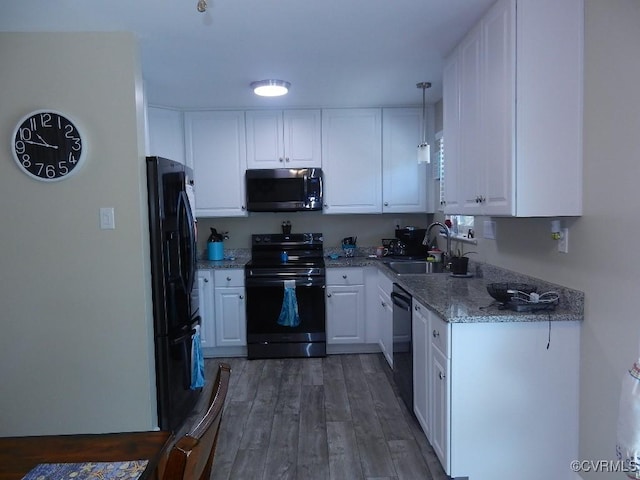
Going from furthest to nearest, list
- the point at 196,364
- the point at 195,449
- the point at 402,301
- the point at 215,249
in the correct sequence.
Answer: the point at 215,249, the point at 196,364, the point at 402,301, the point at 195,449

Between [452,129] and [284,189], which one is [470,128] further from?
[284,189]

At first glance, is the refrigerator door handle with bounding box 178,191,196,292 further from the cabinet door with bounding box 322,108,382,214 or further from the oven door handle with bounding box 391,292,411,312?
the cabinet door with bounding box 322,108,382,214

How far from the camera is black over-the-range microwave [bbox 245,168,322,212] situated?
12.6ft

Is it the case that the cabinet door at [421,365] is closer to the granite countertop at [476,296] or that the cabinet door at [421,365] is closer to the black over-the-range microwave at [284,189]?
the granite countertop at [476,296]

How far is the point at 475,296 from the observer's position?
2180 millimetres

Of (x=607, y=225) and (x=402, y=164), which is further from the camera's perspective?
(x=402, y=164)

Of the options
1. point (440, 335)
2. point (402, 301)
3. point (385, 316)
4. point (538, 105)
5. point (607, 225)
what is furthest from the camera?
point (385, 316)

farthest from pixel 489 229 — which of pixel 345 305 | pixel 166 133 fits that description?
pixel 166 133

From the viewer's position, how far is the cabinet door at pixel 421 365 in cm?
214

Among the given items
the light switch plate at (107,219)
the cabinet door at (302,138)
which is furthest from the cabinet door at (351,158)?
Answer: the light switch plate at (107,219)

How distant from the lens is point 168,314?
7.91 feet

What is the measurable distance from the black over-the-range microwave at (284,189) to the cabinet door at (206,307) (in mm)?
799

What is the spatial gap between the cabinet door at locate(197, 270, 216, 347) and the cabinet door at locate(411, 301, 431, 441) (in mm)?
2027

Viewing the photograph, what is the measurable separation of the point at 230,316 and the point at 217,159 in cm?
149
